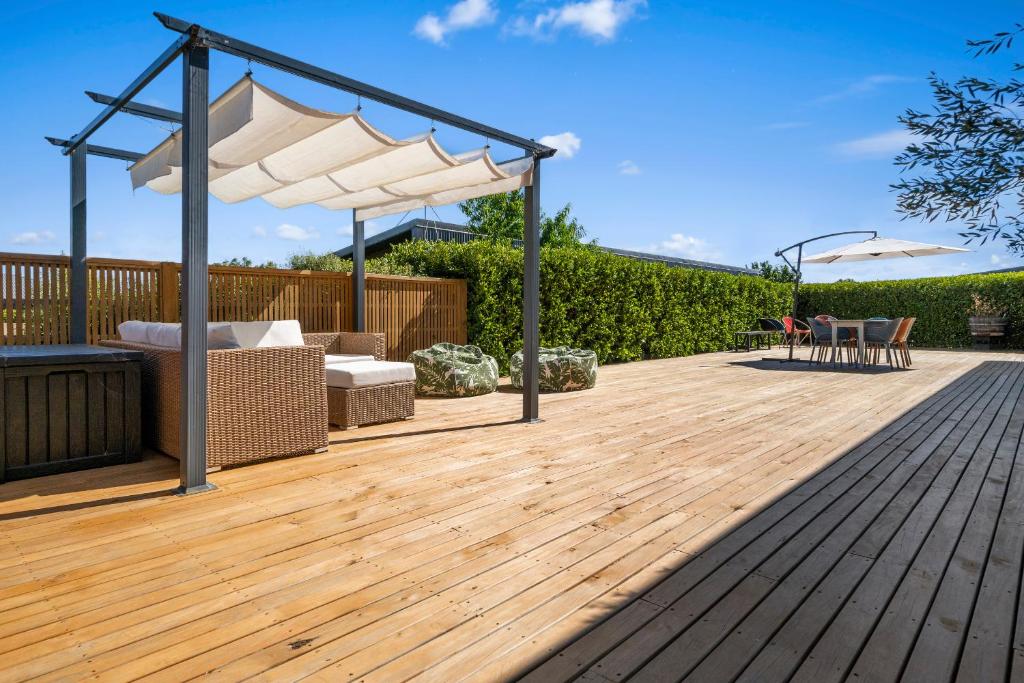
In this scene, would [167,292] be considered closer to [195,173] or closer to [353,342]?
[353,342]

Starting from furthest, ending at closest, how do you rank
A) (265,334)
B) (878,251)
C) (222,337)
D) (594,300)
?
(878,251) → (594,300) → (265,334) → (222,337)

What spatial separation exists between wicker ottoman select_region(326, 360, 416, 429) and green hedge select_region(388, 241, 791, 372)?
10.6 ft

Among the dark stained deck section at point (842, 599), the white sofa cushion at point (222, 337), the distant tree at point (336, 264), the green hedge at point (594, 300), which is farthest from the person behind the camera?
the distant tree at point (336, 264)

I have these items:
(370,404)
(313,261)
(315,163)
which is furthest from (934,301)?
(315,163)

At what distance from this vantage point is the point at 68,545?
2.29m

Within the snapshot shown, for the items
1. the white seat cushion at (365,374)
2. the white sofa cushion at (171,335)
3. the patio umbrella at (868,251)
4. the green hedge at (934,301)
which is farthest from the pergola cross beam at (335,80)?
the green hedge at (934,301)

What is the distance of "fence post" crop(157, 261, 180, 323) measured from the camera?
5.87 m

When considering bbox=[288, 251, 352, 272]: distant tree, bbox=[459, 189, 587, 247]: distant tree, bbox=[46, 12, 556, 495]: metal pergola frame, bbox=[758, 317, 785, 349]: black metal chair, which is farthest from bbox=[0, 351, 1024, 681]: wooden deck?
bbox=[459, 189, 587, 247]: distant tree

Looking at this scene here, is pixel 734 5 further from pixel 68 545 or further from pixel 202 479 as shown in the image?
pixel 68 545

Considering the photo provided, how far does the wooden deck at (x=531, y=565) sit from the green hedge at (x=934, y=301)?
13.5 metres

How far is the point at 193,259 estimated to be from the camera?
303 centimetres

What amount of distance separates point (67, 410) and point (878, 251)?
12.6 meters

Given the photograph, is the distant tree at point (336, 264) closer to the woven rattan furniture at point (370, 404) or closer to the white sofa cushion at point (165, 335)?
the woven rattan furniture at point (370, 404)

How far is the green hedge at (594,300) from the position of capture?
820 cm
